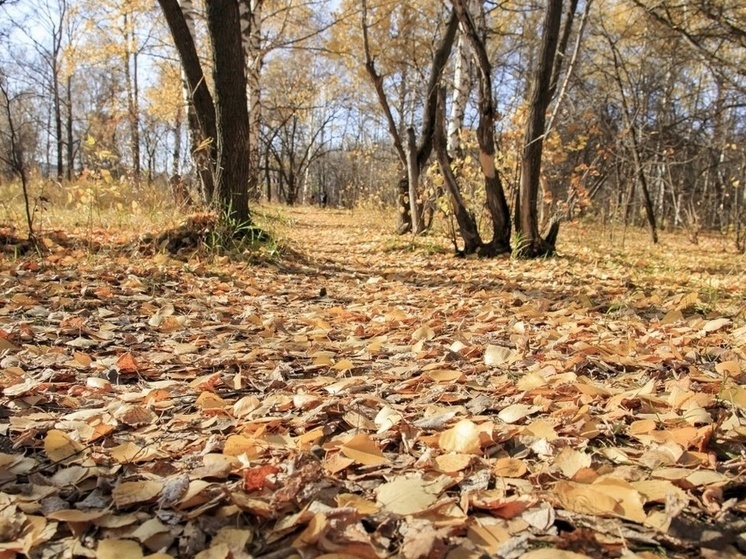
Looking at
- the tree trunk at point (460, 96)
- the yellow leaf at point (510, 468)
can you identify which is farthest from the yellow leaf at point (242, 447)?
the tree trunk at point (460, 96)

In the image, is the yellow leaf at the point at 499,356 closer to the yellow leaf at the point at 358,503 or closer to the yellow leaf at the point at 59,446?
the yellow leaf at the point at 358,503

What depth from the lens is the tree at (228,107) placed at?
4379mm

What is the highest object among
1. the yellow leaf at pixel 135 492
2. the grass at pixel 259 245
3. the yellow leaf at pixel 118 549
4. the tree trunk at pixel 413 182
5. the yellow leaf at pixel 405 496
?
the tree trunk at pixel 413 182

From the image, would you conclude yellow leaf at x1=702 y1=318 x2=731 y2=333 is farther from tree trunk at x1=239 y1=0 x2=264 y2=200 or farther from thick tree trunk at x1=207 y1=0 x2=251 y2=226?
tree trunk at x1=239 y1=0 x2=264 y2=200

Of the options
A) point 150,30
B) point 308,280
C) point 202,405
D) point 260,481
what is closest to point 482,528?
point 260,481

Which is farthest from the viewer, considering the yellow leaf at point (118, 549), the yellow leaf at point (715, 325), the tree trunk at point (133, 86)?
the tree trunk at point (133, 86)

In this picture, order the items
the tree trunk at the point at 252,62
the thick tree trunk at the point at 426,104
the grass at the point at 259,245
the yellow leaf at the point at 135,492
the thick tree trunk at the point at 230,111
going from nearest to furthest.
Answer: the yellow leaf at the point at 135,492 < the grass at the point at 259,245 < the thick tree trunk at the point at 230,111 < the thick tree trunk at the point at 426,104 < the tree trunk at the point at 252,62

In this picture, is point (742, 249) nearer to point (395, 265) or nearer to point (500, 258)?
point (500, 258)

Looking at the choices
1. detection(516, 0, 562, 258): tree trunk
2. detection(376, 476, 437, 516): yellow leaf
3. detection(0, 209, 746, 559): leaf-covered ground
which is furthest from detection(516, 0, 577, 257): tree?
detection(376, 476, 437, 516): yellow leaf

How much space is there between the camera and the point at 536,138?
15.4 ft

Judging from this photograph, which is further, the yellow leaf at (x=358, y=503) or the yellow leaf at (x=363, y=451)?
the yellow leaf at (x=363, y=451)

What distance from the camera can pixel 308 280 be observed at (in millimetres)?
3889

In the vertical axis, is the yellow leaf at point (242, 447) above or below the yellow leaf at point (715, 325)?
below

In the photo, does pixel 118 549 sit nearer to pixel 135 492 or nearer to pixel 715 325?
pixel 135 492
